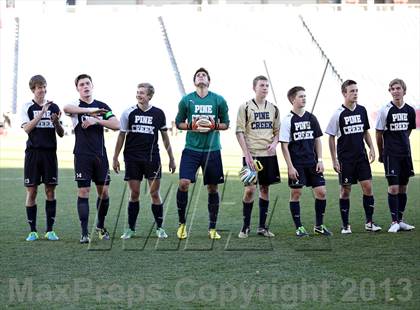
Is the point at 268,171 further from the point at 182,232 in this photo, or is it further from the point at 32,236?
the point at 32,236

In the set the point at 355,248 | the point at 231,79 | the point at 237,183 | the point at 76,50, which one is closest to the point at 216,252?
the point at 355,248

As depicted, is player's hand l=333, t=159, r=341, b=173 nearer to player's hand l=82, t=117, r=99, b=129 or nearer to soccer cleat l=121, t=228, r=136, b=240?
soccer cleat l=121, t=228, r=136, b=240

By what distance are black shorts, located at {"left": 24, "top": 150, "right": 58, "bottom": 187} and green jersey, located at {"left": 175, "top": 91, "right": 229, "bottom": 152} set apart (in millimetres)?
1613

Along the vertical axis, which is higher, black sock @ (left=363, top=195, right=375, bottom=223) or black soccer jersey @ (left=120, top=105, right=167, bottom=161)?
black soccer jersey @ (left=120, top=105, right=167, bottom=161)

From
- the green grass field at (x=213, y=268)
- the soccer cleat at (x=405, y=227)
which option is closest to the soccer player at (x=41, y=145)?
the green grass field at (x=213, y=268)

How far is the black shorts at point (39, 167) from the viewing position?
11.2 meters

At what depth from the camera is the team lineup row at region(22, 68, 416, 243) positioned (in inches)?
435

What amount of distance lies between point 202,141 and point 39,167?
200cm

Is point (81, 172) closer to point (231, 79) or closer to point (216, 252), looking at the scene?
point (216, 252)

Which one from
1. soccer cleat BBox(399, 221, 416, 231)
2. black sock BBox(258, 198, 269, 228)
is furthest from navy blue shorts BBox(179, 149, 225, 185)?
soccer cleat BBox(399, 221, 416, 231)

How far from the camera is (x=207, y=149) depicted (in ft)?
36.7

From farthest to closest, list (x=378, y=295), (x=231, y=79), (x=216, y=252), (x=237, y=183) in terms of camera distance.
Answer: (x=231, y=79) → (x=237, y=183) → (x=216, y=252) → (x=378, y=295)

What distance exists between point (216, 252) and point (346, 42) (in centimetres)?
4338

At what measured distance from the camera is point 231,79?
156 feet
